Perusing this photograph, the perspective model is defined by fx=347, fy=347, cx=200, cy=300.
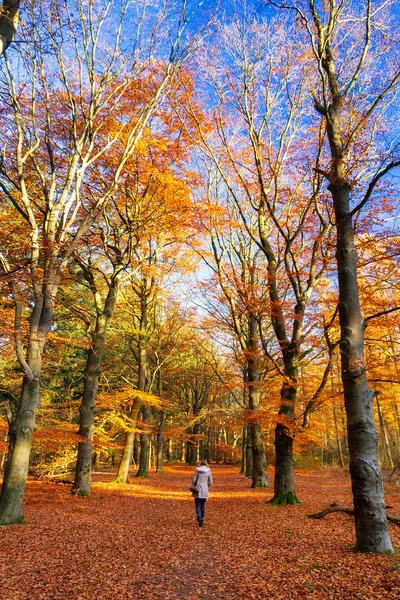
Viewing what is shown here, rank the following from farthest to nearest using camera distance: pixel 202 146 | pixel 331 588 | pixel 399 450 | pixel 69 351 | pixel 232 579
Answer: pixel 399 450 < pixel 69 351 < pixel 202 146 < pixel 232 579 < pixel 331 588

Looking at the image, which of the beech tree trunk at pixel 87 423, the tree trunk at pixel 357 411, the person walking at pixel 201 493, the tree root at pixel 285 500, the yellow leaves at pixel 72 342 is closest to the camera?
the tree trunk at pixel 357 411

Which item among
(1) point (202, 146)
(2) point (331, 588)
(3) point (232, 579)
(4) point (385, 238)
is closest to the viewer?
(2) point (331, 588)

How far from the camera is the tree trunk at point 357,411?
5168 mm

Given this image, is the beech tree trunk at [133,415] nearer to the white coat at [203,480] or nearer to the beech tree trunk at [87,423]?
the beech tree trunk at [87,423]

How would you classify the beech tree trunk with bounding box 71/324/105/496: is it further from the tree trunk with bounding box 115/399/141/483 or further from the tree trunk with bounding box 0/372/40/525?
the tree trunk with bounding box 115/399/141/483

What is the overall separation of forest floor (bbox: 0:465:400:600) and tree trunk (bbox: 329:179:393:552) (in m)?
0.41

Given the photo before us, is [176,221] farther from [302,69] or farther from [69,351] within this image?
[69,351]

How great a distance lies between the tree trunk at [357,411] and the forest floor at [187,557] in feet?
1.34

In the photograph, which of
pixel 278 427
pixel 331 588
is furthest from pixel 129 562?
pixel 278 427

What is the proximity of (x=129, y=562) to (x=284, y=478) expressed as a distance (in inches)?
244

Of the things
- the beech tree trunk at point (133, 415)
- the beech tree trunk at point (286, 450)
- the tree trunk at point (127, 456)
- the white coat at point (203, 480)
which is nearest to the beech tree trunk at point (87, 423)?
the beech tree trunk at point (133, 415)

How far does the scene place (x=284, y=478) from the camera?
1037cm

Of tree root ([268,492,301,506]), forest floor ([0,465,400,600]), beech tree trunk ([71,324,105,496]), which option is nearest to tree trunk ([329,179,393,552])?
forest floor ([0,465,400,600])

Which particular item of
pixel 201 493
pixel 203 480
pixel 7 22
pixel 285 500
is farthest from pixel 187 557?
pixel 7 22
